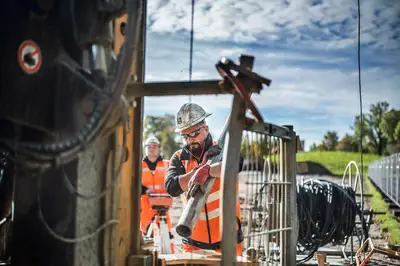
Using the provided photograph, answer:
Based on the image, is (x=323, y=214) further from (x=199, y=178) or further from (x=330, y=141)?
(x=330, y=141)

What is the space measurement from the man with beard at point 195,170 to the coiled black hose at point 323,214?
337 cm

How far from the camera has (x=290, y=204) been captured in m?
3.97

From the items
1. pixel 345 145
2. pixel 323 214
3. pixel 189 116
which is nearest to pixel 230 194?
pixel 189 116

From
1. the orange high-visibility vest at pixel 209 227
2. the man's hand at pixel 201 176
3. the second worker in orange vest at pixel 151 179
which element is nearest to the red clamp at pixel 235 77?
the man's hand at pixel 201 176

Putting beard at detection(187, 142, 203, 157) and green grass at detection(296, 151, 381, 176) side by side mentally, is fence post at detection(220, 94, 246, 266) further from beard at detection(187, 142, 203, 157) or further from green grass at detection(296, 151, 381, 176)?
green grass at detection(296, 151, 381, 176)

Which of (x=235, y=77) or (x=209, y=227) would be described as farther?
(x=209, y=227)

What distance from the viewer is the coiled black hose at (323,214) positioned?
7777 mm

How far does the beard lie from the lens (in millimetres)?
4859

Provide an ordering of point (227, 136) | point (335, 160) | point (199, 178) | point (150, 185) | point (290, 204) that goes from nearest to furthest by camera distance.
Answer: point (227, 136) < point (290, 204) < point (199, 178) < point (150, 185) < point (335, 160)

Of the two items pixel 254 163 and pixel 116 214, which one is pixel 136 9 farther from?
pixel 254 163

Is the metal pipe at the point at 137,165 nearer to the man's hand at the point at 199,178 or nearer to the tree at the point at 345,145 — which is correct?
the man's hand at the point at 199,178

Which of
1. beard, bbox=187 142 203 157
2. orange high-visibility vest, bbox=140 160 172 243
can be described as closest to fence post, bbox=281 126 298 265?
beard, bbox=187 142 203 157

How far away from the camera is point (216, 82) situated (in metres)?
2.96

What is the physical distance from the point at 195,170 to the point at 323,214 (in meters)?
4.00
